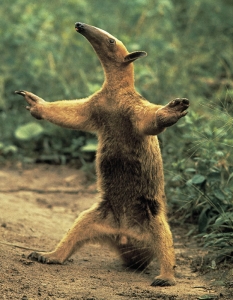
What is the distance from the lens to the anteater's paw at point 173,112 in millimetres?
4125

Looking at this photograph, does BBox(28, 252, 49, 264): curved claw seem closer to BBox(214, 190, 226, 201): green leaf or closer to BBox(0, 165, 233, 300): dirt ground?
BBox(0, 165, 233, 300): dirt ground

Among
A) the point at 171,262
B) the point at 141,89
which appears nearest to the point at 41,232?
the point at 171,262

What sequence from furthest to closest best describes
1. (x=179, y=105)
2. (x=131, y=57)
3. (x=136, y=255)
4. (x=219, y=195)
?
(x=219, y=195) → (x=136, y=255) → (x=131, y=57) → (x=179, y=105)

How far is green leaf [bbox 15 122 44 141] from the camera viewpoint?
7.94 meters

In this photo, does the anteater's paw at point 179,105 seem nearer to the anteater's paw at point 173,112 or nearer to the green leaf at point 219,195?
the anteater's paw at point 173,112

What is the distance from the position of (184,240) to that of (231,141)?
3.24 feet

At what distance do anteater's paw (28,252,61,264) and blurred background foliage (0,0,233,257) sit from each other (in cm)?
143

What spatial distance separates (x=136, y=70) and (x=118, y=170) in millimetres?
3816

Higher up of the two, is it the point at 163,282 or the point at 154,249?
the point at 154,249

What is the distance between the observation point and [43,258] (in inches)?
192

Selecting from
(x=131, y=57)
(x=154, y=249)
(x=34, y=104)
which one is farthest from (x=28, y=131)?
(x=154, y=249)

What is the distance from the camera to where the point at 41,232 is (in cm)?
568

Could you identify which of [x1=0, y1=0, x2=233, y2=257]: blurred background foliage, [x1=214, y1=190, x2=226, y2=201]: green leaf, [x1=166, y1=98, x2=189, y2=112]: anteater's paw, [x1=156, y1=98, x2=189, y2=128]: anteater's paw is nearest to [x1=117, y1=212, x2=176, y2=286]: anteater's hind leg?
[x1=214, y1=190, x2=226, y2=201]: green leaf

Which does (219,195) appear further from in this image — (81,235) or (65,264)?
(65,264)
